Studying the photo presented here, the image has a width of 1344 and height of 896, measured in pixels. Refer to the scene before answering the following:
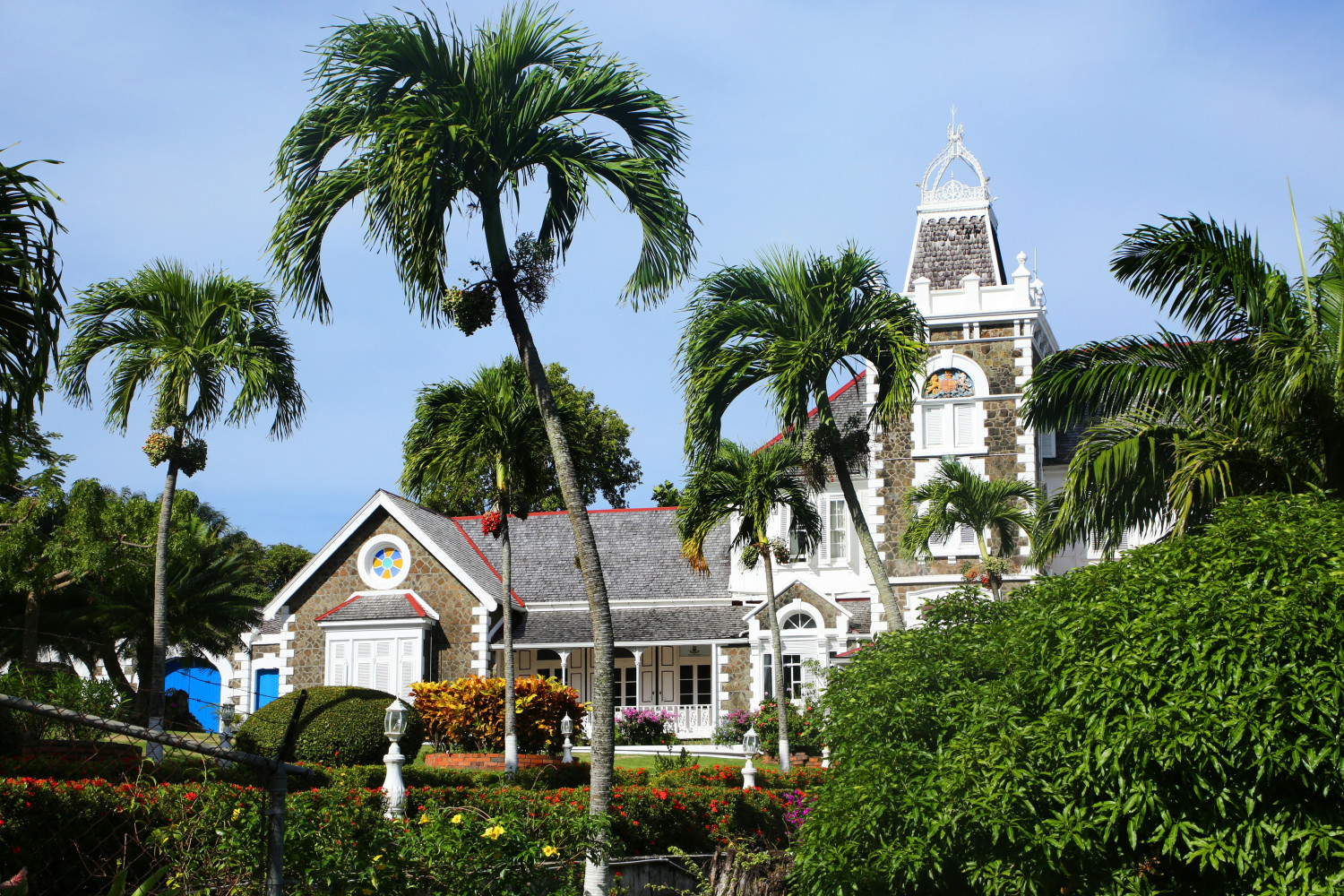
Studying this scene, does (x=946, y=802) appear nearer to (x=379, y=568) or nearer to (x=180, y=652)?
(x=379, y=568)

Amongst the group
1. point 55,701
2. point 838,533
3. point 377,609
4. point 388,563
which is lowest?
point 55,701

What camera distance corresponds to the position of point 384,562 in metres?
31.1

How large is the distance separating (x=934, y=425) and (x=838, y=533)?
462 cm

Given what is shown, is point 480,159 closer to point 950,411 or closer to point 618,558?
point 950,411

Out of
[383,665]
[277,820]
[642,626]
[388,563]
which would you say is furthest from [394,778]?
[642,626]

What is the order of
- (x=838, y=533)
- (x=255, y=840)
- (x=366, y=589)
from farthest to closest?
(x=838, y=533) < (x=366, y=589) < (x=255, y=840)

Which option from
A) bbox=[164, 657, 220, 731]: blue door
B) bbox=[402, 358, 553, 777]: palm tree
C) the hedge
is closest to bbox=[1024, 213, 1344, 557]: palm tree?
the hedge

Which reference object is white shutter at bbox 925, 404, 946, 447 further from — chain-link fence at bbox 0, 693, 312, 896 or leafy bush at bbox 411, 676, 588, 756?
chain-link fence at bbox 0, 693, 312, 896

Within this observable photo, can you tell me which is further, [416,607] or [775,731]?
[416,607]

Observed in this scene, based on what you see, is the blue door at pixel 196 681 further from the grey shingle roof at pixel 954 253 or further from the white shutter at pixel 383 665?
the grey shingle roof at pixel 954 253

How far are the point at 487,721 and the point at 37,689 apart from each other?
788 cm

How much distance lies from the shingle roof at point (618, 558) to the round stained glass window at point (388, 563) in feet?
11.0

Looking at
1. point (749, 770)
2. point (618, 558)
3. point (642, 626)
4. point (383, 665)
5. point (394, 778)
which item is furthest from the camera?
point (618, 558)

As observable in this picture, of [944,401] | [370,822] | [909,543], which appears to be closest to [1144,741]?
[370,822]
